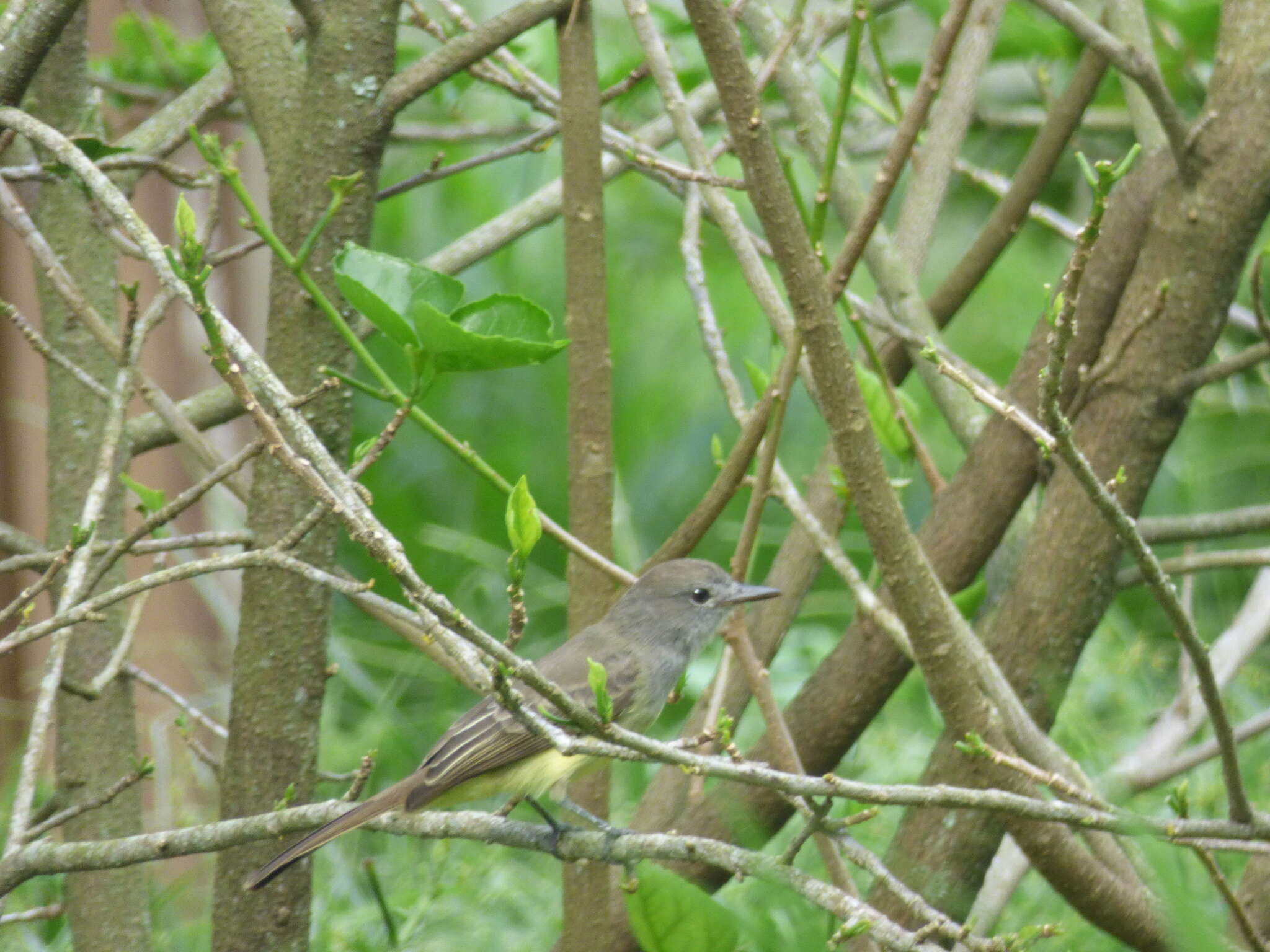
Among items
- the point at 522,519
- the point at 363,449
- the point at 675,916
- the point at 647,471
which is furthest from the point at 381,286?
the point at 647,471

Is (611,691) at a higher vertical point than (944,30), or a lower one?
lower

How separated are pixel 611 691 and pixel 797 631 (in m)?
2.89

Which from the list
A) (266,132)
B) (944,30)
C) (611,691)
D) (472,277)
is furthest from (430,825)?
(472,277)

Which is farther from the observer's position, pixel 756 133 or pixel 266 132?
pixel 266 132

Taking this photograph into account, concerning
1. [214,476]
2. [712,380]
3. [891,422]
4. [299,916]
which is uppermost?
[712,380]

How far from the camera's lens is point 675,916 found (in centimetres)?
185

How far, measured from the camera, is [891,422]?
3.01 metres

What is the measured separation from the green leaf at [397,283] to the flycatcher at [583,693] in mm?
893

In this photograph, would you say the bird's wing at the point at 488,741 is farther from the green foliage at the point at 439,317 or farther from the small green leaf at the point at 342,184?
the small green leaf at the point at 342,184

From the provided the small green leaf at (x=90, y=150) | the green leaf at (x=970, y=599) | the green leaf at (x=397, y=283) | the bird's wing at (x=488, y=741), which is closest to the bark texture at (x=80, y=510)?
the small green leaf at (x=90, y=150)

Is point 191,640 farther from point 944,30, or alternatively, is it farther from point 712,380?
point 944,30

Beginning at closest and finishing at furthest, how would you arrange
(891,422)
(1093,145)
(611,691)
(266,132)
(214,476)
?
(214,476) < (266,132) < (891,422) < (611,691) < (1093,145)

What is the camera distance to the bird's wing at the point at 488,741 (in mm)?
2979

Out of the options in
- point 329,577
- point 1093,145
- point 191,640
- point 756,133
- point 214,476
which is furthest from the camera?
point 191,640
